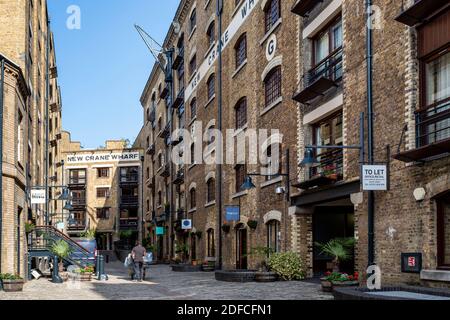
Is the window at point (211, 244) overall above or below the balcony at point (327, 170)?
below

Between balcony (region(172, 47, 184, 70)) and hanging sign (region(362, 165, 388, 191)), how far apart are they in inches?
1084

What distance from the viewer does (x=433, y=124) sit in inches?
510

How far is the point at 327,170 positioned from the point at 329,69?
3.04 metres

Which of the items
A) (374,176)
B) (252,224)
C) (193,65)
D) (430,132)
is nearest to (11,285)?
(252,224)

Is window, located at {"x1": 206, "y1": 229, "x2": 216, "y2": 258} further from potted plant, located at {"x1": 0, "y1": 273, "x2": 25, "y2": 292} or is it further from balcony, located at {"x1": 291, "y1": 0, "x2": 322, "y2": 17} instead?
balcony, located at {"x1": 291, "y1": 0, "x2": 322, "y2": 17}

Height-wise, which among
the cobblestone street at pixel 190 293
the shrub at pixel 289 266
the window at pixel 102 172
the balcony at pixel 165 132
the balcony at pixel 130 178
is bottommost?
the cobblestone street at pixel 190 293

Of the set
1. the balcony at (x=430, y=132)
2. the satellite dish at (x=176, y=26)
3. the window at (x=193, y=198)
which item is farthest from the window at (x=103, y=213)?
the balcony at (x=430, y=132)

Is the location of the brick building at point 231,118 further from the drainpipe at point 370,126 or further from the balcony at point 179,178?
the drainpipe at point 370,126

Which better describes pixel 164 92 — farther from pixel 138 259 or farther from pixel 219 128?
pixel 138 259

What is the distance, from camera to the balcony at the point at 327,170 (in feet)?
56.4

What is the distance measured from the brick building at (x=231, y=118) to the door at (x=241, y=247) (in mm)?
44

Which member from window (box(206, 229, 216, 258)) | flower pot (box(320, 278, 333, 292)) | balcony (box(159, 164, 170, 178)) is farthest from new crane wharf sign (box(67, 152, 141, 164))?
flower pot (box(320, 278, 333, 292))

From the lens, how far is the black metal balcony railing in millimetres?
12446
